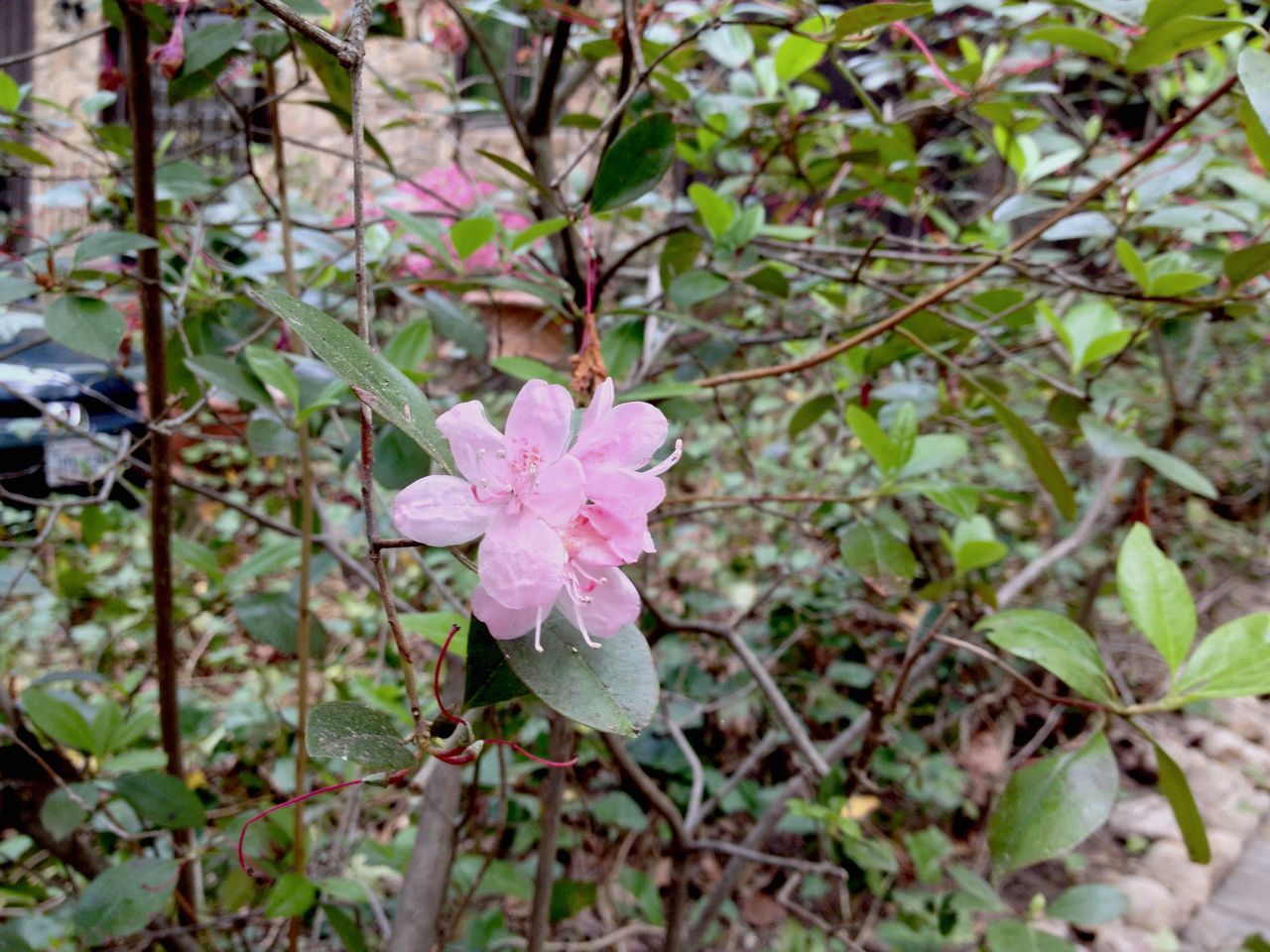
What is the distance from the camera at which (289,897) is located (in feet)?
2.28

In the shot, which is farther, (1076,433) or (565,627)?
(1076,433)

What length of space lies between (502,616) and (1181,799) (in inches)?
20.8

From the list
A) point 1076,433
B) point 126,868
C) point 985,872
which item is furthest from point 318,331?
point 985,872

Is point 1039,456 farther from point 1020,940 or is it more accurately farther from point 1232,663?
point 1020,940

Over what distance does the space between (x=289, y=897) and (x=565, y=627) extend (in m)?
0.51

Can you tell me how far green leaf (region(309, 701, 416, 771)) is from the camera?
32cm

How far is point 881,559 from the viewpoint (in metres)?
0.81

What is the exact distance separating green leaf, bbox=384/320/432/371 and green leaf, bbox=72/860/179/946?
0.53m

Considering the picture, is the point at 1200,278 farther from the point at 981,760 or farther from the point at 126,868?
the point at 981,760

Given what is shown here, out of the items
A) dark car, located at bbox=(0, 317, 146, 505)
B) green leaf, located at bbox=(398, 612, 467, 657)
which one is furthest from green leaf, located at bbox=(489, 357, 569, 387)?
dark car, located at bbox=(0, 317, 146, 505)

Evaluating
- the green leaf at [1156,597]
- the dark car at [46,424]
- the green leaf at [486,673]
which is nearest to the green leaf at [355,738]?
the green leaf at [486,673]

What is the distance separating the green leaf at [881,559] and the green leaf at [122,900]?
73cm

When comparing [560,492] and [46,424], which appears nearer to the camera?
[560,492]

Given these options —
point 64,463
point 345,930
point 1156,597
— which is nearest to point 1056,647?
point 1156,597
